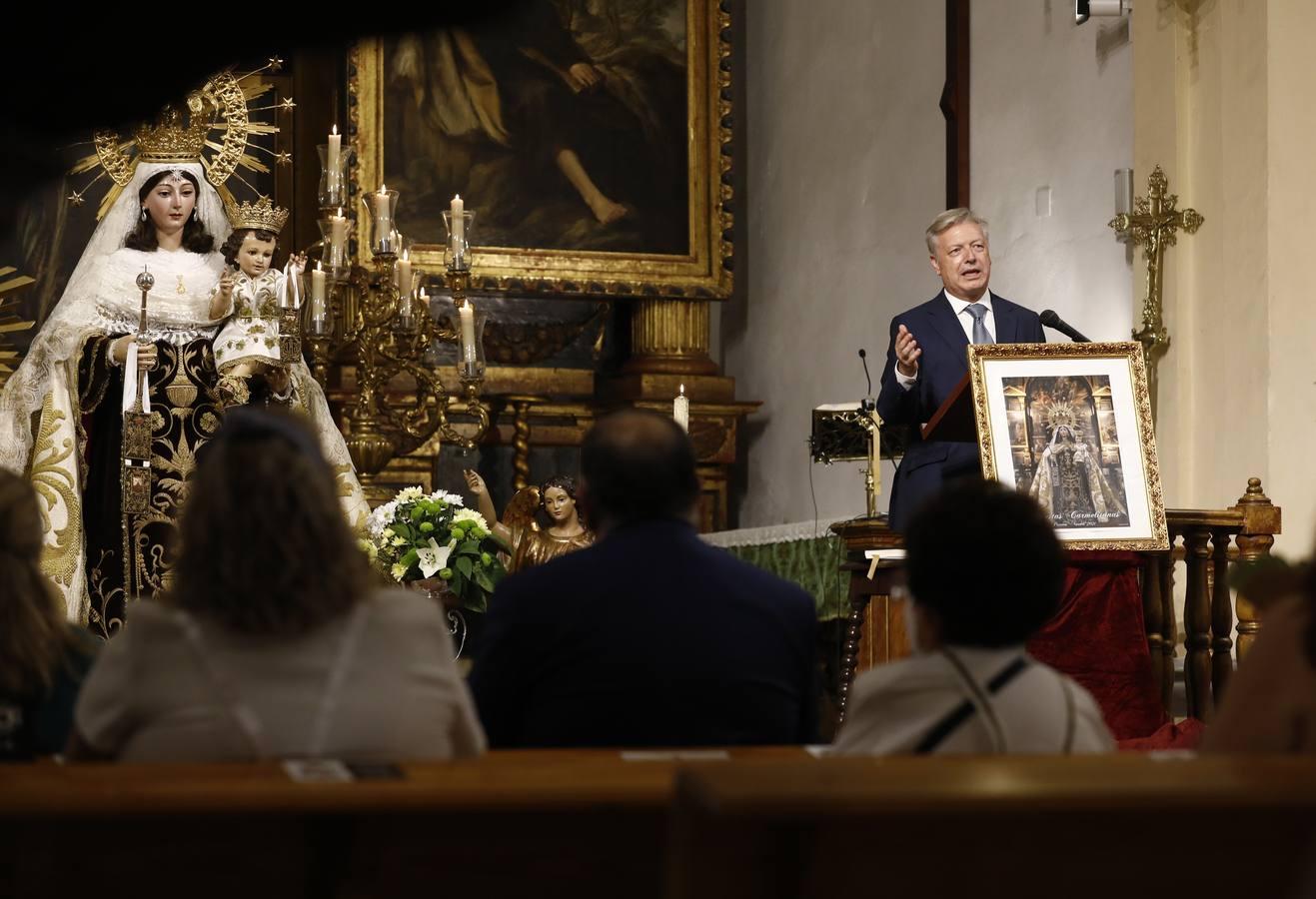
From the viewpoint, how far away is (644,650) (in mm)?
3281

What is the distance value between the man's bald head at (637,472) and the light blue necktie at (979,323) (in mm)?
3072

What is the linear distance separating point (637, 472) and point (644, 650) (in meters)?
0.36

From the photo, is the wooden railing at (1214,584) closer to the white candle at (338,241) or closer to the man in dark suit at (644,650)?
the man in dark suit at (644,650)

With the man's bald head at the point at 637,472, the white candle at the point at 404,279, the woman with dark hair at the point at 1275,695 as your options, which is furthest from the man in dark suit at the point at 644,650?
the white candle at the point at 404,279

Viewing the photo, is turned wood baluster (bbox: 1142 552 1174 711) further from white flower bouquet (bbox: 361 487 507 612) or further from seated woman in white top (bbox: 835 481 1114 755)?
seated woman in white top (bbox: 835 481 1114 755)

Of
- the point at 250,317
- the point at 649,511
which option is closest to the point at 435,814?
the point at 649,511

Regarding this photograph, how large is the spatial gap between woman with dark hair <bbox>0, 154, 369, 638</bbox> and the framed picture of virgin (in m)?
3.70

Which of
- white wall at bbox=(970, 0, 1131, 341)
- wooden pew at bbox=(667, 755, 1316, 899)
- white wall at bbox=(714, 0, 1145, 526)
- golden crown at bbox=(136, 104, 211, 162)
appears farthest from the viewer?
white wall at bbox=(714, 0, 1145, 526)

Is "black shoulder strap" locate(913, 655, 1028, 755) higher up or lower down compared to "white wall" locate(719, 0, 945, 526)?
lower down

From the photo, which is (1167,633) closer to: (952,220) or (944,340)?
(944,340)

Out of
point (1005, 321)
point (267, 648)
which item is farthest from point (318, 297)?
point (267, 648)

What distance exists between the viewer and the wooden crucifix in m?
8.38

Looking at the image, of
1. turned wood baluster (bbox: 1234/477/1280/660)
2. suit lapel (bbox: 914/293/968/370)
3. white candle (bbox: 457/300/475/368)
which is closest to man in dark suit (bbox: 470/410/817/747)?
suit lapel (bbox: 914/293/968/370)

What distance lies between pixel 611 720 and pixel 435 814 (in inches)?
45.3
